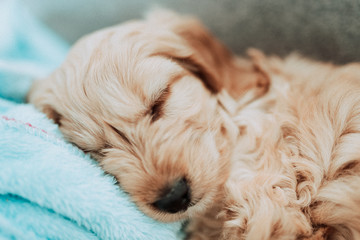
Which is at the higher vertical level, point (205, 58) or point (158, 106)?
point (205, 58)

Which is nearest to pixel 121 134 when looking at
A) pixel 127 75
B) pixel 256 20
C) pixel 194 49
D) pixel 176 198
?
pixel 127 75

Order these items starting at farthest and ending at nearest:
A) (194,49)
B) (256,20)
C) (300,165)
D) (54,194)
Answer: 1. (256,20)
2. (194,49)
3. (300,165)
4. (54,194)

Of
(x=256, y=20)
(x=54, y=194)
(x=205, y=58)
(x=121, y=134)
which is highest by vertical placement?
(x=256, y=20)

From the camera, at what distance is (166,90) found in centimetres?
125

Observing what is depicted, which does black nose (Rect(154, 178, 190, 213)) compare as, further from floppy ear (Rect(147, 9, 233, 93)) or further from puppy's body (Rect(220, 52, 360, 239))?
floppy ear (Rect(147, 9, 233, 93))

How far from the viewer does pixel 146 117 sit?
3.89 ft

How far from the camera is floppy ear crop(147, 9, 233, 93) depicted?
138cm

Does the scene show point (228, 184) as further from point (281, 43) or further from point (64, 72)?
point (281, 43)

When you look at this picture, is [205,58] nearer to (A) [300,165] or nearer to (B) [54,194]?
(A) [300,165]

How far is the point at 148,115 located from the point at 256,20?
1.01m

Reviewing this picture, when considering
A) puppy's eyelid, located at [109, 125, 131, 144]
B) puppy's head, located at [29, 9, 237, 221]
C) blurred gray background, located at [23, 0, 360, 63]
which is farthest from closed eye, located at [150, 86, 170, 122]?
blurred gray background, located at [23, 0, 360, 63]

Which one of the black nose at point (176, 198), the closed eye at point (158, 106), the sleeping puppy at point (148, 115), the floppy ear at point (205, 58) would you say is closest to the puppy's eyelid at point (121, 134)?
the sleeping puppy at point (148, 115)

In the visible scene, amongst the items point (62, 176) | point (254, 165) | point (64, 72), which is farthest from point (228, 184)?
point (64, 72)

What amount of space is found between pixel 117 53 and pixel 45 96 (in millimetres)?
377
